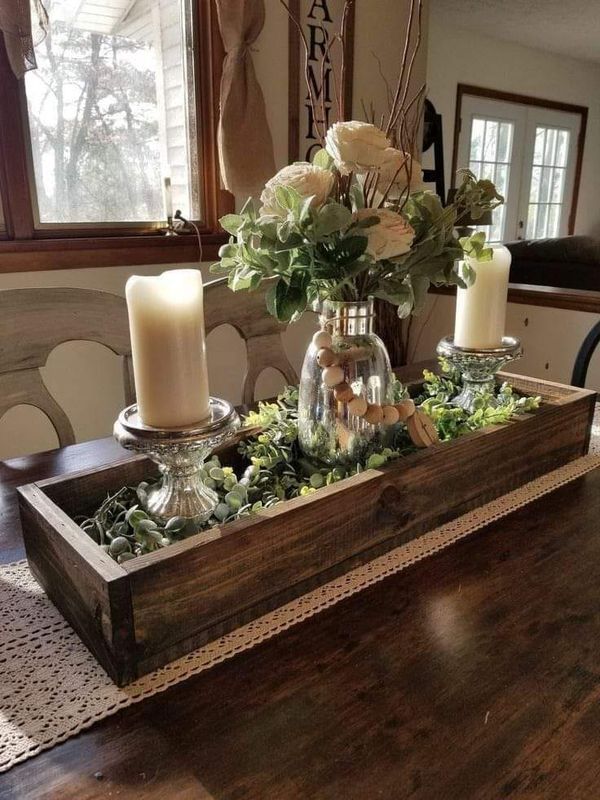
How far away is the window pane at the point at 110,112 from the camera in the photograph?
2.11 meters

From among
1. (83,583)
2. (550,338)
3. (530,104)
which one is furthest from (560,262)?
(83,583)

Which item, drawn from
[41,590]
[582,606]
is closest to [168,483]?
[41,590]

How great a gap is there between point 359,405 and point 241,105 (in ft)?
6.36

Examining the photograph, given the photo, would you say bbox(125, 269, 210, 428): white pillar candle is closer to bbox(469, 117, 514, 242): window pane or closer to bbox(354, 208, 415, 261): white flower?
bbox(354, 208, 415, 261): white flower

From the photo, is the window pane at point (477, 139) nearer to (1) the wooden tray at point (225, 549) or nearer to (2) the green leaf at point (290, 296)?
(1) the wooden tray at point (225, 549)

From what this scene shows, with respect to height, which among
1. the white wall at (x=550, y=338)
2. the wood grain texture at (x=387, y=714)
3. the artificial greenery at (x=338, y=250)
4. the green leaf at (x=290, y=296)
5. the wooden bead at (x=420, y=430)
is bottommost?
the white wall at (x=550, y=338)

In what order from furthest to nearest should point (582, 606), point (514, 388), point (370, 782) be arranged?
point (514, 388) → point (582, 606) → point (370, 782)

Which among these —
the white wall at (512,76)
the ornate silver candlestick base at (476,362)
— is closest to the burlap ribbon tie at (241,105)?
the ornate silver candlestick base at (476,362)

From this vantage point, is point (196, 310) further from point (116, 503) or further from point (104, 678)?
point (104, 678)

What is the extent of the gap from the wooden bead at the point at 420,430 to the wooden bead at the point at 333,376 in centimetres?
12

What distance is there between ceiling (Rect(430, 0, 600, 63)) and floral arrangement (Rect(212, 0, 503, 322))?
4087 mm

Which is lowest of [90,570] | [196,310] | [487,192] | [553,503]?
[553,503]

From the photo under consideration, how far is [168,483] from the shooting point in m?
0.74

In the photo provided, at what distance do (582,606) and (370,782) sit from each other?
1.07ft
